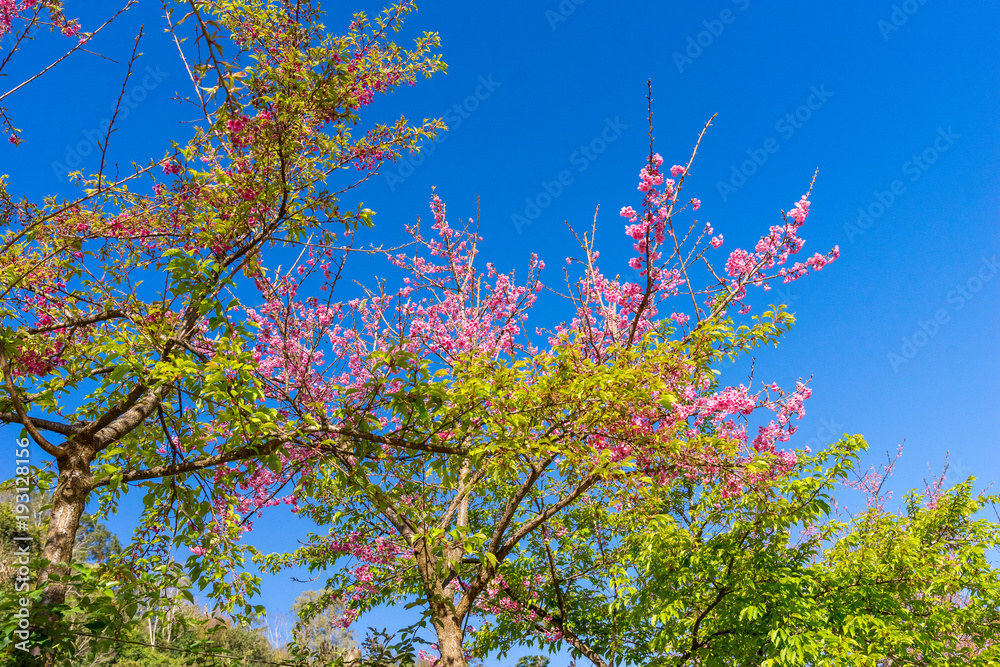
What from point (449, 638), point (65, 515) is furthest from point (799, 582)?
point (65, 515)

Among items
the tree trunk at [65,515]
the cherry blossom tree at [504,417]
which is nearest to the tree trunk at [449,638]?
the cherry blossom tree at [504,417]

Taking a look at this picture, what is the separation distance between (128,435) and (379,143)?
11.7 feet

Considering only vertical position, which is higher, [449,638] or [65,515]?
[65,515]

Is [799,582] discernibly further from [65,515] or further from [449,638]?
[65,515]

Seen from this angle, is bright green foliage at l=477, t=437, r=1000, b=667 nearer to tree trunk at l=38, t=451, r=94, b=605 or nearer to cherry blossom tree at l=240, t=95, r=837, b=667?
cherry blossom tree at l=240, t=95, r=837, b=667

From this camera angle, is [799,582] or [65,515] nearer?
[65,515]

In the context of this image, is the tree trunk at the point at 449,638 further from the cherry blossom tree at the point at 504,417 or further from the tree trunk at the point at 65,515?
the tree trunk at the point at 65,515

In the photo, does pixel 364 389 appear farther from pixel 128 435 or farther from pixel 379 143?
pixel 379 143

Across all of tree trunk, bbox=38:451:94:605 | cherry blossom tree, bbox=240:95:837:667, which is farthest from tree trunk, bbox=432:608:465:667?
tree trunk, bbox=38:451:94:605

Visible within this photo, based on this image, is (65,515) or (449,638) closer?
(65,515)

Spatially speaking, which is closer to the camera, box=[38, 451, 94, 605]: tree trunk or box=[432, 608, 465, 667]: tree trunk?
box=[38, 451, 94, 605]: tree trunk

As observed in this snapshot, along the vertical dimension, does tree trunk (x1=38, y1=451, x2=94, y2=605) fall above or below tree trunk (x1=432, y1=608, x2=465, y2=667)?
above

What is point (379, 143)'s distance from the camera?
5.95 m

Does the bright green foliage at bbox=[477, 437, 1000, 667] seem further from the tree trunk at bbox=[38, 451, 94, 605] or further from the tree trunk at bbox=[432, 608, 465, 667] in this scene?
the tree trunk at bbox=[38, 451, 94, 605]
